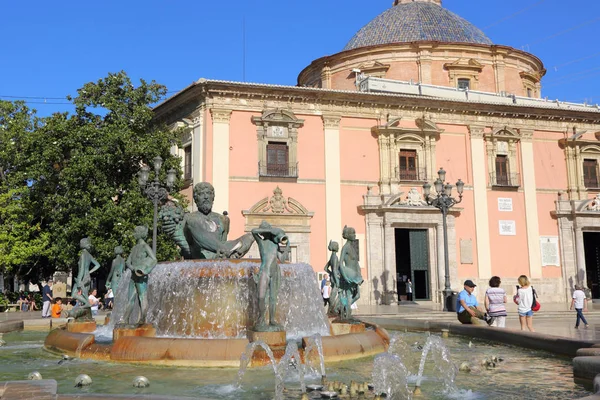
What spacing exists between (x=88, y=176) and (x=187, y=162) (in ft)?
13.4

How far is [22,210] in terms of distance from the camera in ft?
68.9

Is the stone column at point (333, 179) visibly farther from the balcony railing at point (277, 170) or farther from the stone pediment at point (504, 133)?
the stone pediment at point (504, 133)

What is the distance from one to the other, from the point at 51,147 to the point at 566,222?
20356mm

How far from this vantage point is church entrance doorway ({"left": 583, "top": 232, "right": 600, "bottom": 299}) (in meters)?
26.5

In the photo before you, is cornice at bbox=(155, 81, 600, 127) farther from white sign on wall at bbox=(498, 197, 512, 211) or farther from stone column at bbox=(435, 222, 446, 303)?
stone column at bbox=(435, 222, 446, 303)

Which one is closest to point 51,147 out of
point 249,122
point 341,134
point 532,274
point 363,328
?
point 249,122

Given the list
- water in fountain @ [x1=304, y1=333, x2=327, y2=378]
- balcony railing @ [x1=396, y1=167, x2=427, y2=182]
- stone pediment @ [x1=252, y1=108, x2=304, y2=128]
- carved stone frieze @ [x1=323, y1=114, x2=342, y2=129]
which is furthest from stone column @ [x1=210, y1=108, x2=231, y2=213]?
water in fountain @ [x1=304, y1=333, x2=327, y2=378]

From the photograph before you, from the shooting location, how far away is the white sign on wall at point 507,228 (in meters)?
24.2

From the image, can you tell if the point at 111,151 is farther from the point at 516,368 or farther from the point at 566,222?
the point at 566,222

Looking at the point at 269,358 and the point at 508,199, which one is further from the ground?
the point at 508,199

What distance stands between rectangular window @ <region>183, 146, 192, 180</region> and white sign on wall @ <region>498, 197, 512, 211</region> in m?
12.5

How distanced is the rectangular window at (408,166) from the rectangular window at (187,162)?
26.5 feet

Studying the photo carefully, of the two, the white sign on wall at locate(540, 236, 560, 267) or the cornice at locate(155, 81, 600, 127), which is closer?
the cornice at locate(155, 81, 600, 127)

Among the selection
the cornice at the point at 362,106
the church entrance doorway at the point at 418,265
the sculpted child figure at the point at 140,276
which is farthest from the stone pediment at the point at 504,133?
the sculpted child figure at the point at 140,276
